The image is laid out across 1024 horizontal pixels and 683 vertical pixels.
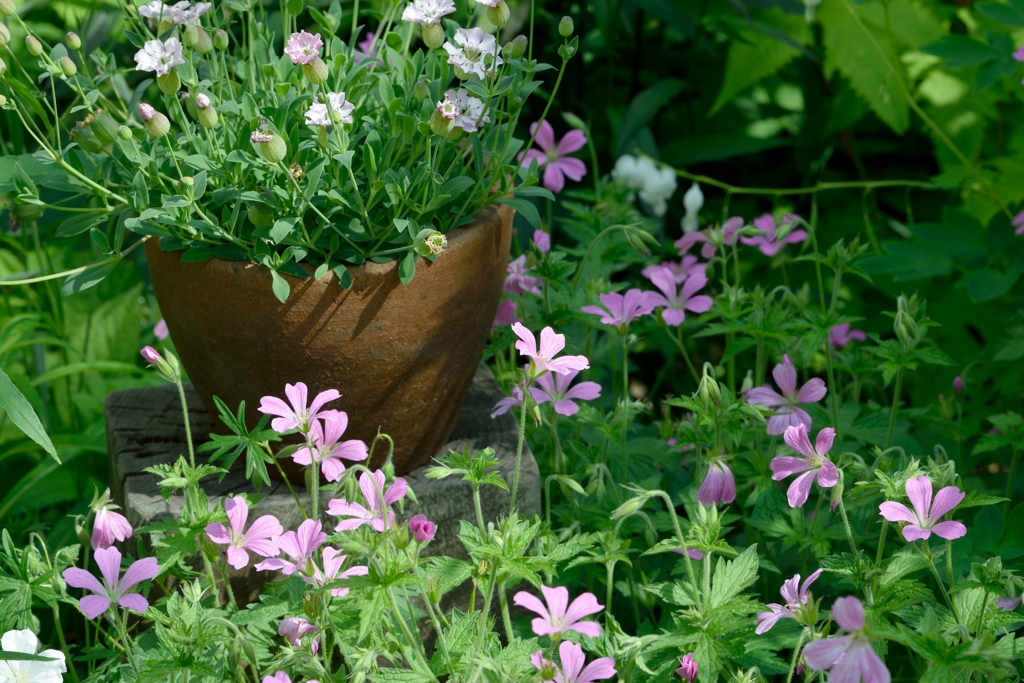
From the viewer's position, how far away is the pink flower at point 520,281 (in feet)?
4.78

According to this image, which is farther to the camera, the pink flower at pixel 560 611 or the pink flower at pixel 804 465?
the pink flower at pixel 804 465

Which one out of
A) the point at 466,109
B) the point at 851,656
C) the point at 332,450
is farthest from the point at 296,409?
the point at 851,656

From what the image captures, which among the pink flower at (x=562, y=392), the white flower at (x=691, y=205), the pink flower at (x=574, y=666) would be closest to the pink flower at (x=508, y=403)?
the pink flower at (x=562, y=392)

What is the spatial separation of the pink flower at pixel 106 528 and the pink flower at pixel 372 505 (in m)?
0.25

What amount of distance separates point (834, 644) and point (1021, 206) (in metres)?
1.80

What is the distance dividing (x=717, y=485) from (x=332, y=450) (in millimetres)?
428

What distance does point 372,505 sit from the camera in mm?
975

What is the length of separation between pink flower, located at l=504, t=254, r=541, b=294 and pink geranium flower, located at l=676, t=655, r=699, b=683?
624mm

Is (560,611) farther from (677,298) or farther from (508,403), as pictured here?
(677,298)

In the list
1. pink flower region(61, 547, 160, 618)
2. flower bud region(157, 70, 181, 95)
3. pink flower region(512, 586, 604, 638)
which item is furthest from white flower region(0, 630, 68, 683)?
flower bud region(157, 70, 181, 95)

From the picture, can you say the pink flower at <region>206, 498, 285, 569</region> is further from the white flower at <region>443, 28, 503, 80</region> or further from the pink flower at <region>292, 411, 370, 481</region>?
the white flower at <region>443, 28, 503, 80</region>

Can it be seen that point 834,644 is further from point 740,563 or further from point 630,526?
point 630,526

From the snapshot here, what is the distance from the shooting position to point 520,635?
1160 mm

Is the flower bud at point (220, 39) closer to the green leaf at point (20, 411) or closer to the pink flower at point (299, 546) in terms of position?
the green leaf at point (20, 411)
